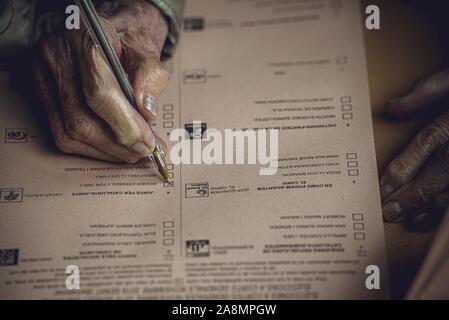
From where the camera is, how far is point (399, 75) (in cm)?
74

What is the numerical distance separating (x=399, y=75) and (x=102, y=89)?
16.7 inches

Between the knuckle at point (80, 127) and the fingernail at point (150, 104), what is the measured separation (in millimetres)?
73

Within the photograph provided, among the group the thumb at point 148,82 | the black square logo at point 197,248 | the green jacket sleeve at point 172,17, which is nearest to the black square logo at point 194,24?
the green jacket sleeve at point 172,17

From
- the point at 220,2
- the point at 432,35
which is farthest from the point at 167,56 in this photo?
the point at 432,35

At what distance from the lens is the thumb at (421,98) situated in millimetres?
706

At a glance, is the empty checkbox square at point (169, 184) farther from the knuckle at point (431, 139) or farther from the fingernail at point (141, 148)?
the knuckle at point (431, 139)

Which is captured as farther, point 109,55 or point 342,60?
point 342,60

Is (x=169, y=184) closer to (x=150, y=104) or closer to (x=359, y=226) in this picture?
(x=150, y=104)

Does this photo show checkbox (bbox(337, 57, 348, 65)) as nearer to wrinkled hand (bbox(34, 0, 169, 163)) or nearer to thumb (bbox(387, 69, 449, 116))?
thumb (bbox(387, 69, 449, 116))

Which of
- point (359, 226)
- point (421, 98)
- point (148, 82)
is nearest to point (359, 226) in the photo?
point (359, 226)

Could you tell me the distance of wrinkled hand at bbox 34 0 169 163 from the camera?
0.62 m

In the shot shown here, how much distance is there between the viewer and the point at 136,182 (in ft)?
2.15

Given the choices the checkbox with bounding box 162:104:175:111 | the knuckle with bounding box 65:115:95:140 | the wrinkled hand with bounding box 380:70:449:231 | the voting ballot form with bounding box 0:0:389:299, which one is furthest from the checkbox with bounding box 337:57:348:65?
the knuckle with bounding box 65:115:95:140

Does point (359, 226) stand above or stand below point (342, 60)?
below
